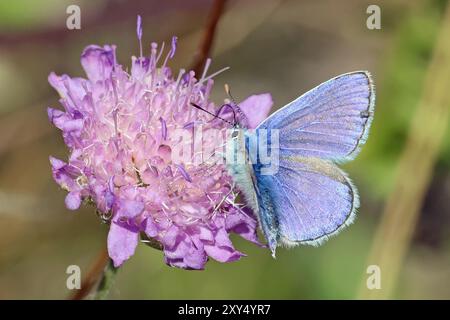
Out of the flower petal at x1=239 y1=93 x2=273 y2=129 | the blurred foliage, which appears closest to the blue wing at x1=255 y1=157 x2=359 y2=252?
the flower petal at x1=239 y1=93 x2=273 y2=129

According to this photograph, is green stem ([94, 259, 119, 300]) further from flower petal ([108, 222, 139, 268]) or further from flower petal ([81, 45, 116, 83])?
flower petal ([81, 45, 116, 83])

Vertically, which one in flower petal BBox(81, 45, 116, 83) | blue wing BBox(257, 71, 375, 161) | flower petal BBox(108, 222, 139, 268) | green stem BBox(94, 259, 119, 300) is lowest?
green stem BBox(94, 259, 119, 300)

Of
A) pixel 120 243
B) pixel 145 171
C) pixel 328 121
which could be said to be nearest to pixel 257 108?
pixel 328 121

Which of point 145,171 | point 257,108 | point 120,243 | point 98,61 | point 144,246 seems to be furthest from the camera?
point 144,246

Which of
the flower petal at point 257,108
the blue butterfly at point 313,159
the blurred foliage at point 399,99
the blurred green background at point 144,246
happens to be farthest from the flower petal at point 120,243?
the blurred foliage at point 399,99

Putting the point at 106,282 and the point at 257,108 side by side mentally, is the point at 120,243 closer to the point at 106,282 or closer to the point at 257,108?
the point at 106,282

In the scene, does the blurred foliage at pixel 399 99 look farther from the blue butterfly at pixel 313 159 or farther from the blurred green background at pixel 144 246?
the blue butterfly at pixel 313 159
